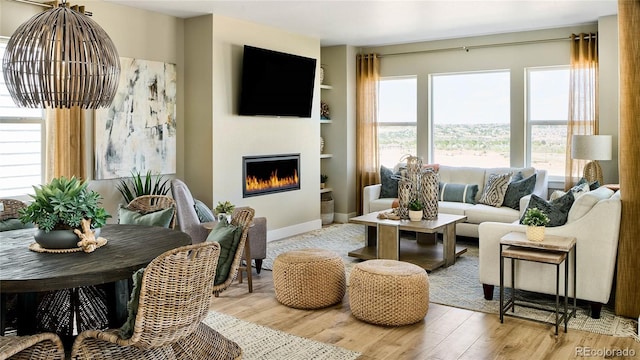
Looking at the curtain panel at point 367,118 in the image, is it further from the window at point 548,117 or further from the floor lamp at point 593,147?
the floor lamp at point 593,147

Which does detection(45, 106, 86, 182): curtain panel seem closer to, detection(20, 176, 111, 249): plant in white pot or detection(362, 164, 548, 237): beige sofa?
detection(20, 176, 111, 249): plant in white pot

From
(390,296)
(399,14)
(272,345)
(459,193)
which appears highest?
(399,14)

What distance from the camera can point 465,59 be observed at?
7.39m

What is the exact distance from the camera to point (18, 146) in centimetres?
465

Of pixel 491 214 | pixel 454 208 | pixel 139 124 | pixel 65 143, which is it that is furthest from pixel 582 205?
pixel 65 143

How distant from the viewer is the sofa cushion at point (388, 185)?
7.12 m

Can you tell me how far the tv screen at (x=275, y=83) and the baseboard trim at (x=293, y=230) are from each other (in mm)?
1437

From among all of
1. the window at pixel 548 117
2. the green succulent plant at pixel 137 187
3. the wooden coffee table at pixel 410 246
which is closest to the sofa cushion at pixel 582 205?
the wooden coffee table at pixel 410 246

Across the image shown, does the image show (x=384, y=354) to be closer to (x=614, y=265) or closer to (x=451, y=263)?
(x=614, y=265)

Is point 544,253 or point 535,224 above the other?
point 535,224

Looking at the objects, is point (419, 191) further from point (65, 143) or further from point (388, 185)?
point (65, 143)

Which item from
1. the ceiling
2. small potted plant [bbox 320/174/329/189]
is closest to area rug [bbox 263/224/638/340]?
small potted plant [bbox 320/174/329/189]

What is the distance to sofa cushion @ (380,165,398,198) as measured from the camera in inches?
280

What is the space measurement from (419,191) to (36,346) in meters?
4.08
